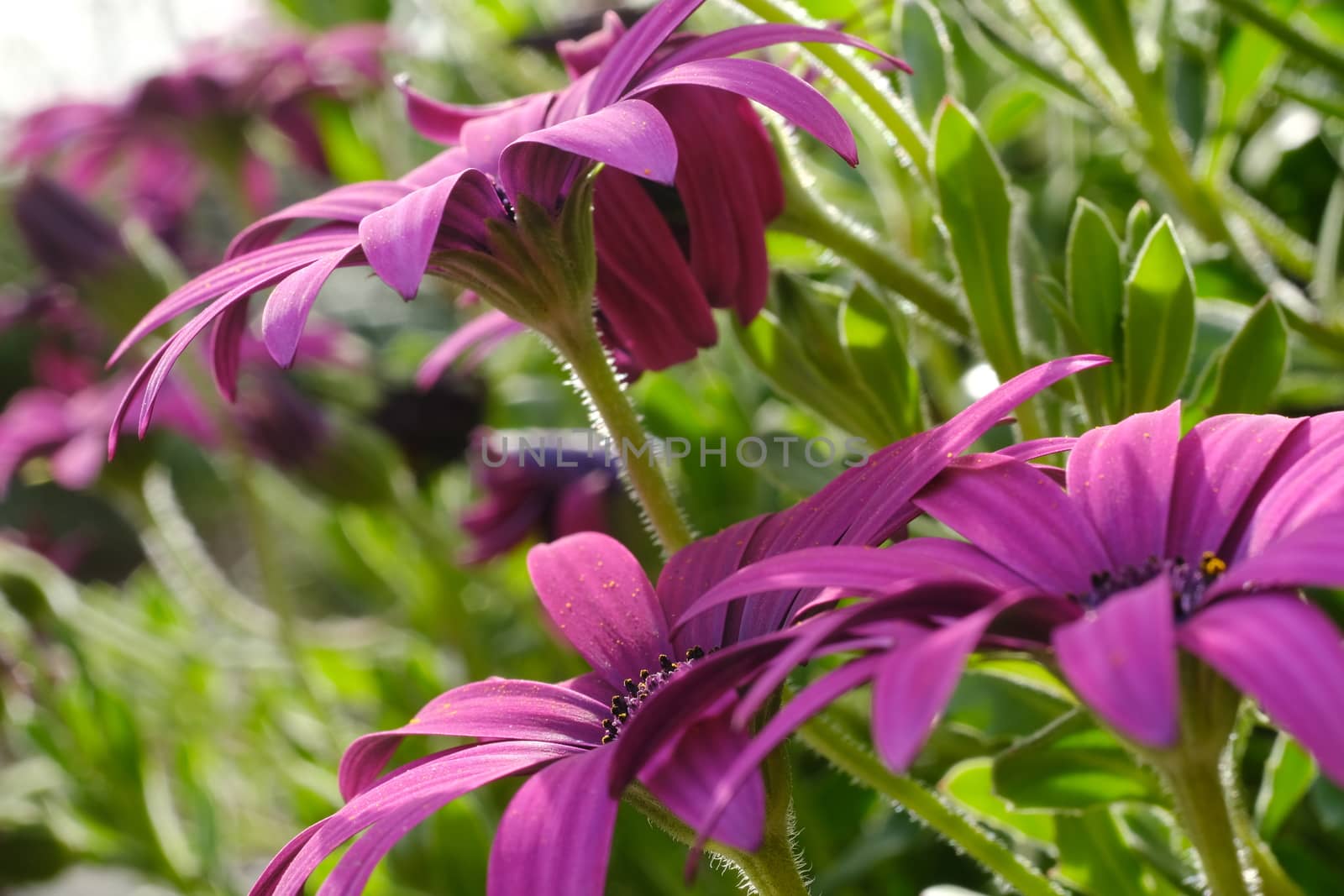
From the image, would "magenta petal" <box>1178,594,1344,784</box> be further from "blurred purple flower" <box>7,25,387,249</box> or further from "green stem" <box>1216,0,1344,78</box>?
"blurred purple flower" <box>7,25,387,249</box>

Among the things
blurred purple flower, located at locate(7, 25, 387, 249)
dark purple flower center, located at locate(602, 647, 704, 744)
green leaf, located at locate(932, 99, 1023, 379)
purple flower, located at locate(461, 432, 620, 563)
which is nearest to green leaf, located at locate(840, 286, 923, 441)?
green leaf, located at locate(932, 99, 1023, 379)

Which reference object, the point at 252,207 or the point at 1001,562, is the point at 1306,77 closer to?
the point at 1001,562

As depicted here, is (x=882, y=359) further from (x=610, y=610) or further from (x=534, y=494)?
(x=534, y=494)

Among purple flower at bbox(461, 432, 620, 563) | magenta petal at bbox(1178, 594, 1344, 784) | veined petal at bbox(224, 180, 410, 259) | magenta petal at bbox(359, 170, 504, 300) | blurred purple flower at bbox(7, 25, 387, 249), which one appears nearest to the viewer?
magenta petal at bbox(1178, 594, 1344, 784)

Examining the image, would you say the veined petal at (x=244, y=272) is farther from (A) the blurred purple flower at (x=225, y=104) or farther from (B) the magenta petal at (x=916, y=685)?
(A) the blurred purple flower at (x=225, y=104)

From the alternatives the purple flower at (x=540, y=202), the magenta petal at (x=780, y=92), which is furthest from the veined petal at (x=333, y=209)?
the magenta petal at (x=780, y=92)

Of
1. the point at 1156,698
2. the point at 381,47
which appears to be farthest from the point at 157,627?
the point at 1156,698

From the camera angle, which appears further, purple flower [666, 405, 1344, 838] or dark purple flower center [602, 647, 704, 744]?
dark purple flower center [602, 647, 704, 744]
